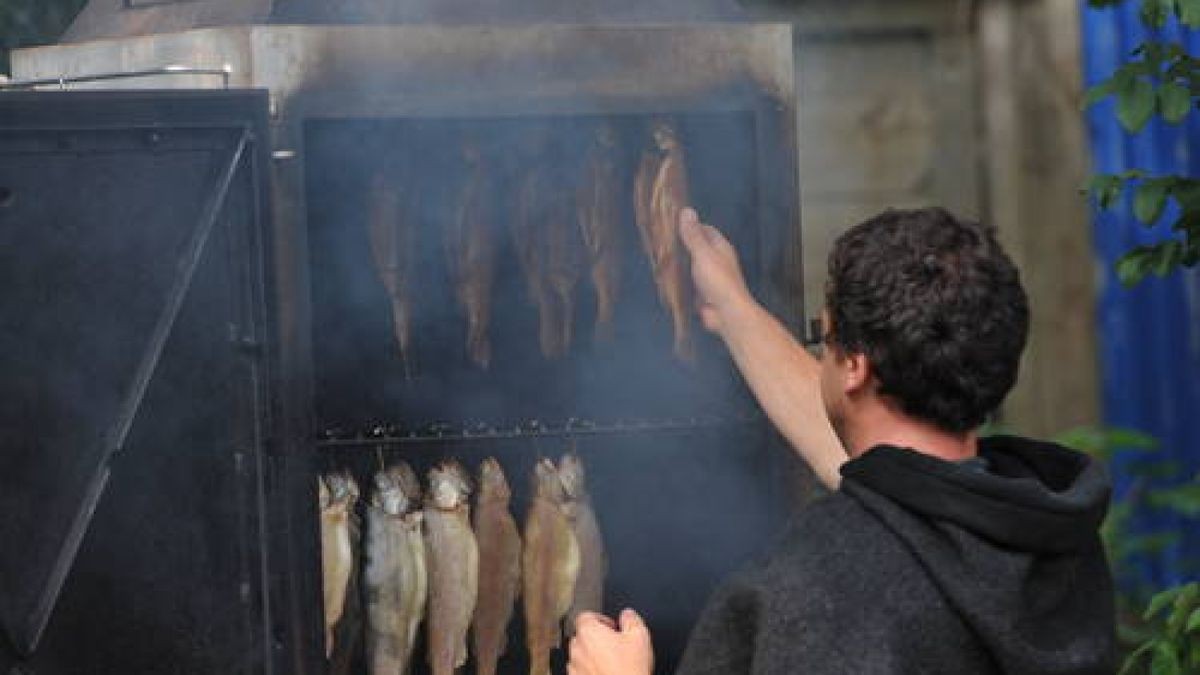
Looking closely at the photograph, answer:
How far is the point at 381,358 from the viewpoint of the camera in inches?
178

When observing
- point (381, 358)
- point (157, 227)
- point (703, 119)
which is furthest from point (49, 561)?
point (703, 119)

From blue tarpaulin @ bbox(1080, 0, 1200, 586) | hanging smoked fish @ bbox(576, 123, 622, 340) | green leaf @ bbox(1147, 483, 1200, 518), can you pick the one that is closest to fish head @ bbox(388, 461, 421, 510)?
hanging smoked fish @ bbox(576, 123, 622, 340)

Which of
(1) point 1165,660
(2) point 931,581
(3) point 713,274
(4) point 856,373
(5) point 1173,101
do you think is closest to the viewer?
(2) point 931,581

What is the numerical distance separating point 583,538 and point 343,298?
0.70m

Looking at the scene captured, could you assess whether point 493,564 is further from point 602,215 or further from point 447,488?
point 602,215

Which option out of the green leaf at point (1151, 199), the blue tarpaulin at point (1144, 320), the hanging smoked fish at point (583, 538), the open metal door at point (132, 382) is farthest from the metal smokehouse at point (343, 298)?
the blue tarpaulin at point (1144, 320)

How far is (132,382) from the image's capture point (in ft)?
12.3

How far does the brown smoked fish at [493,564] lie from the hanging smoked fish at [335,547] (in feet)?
1.01

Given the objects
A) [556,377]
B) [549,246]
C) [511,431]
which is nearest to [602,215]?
[549,246]

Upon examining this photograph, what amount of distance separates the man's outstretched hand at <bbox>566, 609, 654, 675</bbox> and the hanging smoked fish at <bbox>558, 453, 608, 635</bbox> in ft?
3.63

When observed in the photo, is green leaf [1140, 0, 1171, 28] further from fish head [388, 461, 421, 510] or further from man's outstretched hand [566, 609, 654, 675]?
man's outstretched hand [566, 609, 654, 675]

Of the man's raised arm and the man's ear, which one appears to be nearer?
the man's ear

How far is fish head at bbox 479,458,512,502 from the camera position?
174 inches

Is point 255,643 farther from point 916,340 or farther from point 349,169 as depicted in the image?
point 916,340
